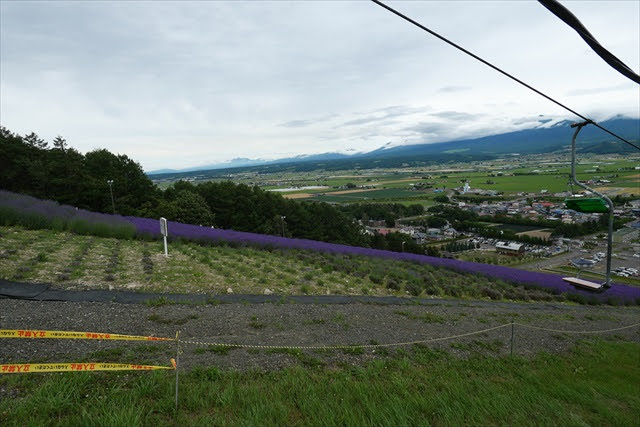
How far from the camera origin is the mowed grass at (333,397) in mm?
3740

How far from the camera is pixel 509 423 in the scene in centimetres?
443

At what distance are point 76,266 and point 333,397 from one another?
970 cm

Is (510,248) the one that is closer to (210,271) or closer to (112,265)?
(210,271)

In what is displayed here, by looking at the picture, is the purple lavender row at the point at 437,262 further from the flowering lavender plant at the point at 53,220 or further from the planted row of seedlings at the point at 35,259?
the planted row of seedlings at the point at 35,259

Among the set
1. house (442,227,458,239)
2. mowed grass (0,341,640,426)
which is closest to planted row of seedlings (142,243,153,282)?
mowed grass (0,341,640,426)

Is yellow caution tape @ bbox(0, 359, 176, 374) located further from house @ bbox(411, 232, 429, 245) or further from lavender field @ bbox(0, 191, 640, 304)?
house @ bbox(411, 232, 429, 245)

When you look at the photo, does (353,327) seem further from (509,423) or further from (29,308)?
(29,308)

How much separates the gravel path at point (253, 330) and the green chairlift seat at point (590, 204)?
387 centimetres

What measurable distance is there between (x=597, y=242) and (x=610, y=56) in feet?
239

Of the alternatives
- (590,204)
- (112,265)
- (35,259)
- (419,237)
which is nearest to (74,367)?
(112,265)

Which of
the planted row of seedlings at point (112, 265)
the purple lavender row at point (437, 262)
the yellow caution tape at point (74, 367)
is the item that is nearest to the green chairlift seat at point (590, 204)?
the yellow caution tape at point (74, 367)

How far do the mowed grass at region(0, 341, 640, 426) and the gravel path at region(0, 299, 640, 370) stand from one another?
0.56 m

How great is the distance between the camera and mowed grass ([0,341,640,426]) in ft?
12.3

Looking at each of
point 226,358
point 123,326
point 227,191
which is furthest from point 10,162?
point 226,358
